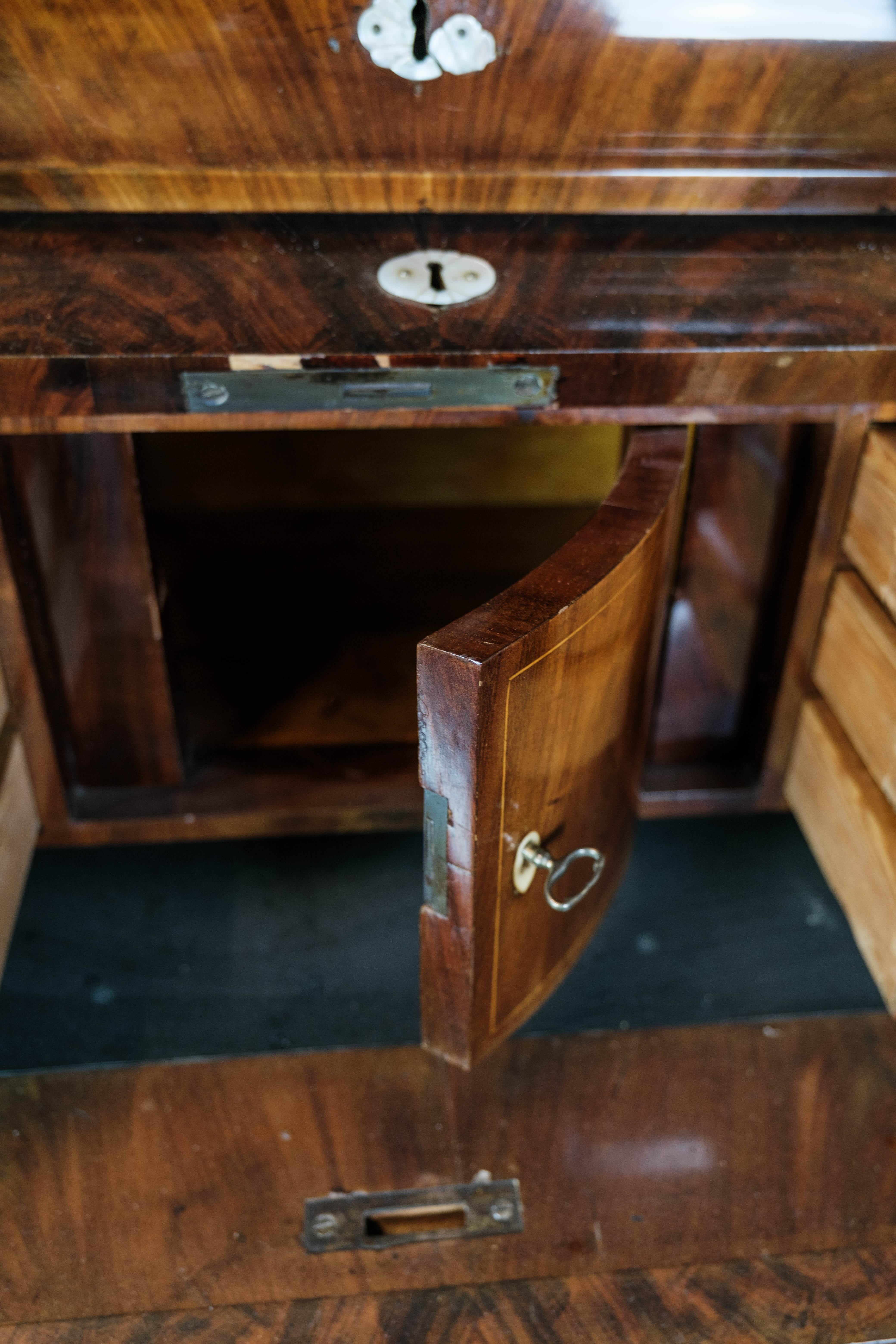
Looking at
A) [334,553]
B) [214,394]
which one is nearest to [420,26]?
[214,394]

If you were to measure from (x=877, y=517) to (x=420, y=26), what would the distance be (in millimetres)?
580

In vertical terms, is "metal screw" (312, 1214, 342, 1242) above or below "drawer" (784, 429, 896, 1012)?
below

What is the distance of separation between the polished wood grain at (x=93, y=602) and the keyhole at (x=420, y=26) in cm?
41

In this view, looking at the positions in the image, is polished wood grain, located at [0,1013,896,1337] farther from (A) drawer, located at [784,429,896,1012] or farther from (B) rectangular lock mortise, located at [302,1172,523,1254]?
(A) drawer, located at [784,429,896,1012]

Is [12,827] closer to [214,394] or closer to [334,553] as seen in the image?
[214,394]

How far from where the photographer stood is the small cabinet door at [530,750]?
2.44ft

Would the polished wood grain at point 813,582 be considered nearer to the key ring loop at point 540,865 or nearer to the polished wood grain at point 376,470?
the key ring loop at point 540,865

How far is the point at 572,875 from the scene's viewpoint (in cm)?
107

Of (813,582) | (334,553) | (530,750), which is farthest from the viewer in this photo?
(334,553)

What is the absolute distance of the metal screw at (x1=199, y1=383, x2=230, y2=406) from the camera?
0.90 metres

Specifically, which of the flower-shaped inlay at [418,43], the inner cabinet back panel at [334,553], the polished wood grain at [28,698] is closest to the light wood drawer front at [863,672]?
the inner cabinet back panel at [334,553]

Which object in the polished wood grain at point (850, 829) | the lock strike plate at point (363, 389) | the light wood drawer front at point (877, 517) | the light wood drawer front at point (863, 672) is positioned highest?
the lock strike plate at point (363, 389)

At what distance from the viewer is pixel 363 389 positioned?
91cm

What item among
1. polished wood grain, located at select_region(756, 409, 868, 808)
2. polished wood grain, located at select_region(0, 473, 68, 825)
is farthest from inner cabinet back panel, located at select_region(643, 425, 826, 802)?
polished wood grain, located at select_region(0, 473, 68, 825)
